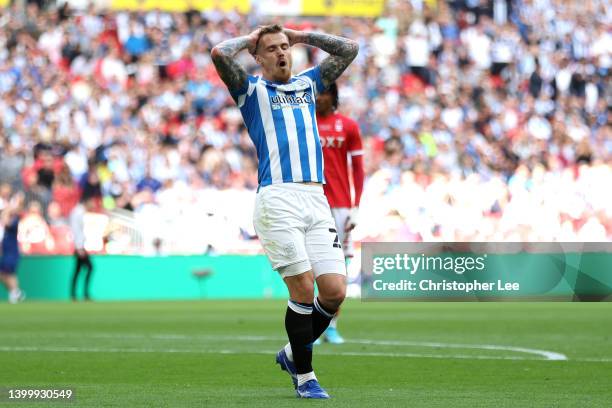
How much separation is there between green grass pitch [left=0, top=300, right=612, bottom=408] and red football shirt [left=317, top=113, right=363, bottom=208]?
1.55 metres

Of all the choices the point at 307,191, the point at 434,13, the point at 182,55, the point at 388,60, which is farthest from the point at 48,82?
the point at 307,191

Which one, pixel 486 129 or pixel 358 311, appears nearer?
pixel 358 311

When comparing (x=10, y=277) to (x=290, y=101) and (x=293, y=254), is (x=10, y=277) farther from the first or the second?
(x=293, y=254)

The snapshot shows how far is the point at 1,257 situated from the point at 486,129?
13479mm

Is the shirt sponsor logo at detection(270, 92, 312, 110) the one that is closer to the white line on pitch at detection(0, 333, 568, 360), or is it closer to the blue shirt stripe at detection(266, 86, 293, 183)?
the blue shirt stripe at detection(266, 86, 293, 183)

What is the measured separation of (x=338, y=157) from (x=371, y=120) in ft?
59.6

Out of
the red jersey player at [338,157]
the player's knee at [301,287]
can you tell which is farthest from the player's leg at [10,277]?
the player's knee at [301,287]

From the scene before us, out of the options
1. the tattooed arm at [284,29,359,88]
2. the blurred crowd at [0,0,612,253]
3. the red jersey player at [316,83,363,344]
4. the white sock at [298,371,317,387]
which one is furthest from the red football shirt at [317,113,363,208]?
the blurred crowd at [0,0,612,253]

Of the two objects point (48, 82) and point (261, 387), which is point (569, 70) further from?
point (261, 387)

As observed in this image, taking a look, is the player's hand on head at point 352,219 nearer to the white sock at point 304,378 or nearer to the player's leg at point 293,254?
the player's leg at point 293,254

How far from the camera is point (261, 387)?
30.5 ft

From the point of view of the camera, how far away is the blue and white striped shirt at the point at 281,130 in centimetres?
866

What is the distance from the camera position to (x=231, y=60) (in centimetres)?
863

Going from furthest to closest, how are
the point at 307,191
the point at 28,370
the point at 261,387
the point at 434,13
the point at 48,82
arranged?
the point at 434,13 < the point at 48,82 < the point at 28,370 < the point at 261,387 < the point at 307,191
